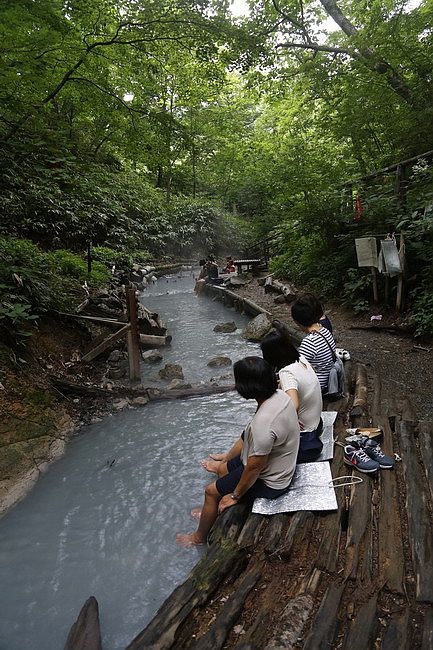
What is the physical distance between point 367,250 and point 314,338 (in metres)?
5.35

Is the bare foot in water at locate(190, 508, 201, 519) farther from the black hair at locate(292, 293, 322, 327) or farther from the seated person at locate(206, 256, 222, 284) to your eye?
the seated person at locate(206, 256, 222, 284)

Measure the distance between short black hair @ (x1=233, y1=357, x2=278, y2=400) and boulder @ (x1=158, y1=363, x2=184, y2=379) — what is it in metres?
5.34

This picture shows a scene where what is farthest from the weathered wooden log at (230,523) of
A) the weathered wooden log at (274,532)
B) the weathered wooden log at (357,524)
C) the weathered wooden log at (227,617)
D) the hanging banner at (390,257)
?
the hanging banner at (390,257)

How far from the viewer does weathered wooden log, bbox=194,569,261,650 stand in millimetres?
2096

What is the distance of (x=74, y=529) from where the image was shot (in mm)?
4125

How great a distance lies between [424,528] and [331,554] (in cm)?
71

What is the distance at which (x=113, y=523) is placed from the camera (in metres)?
4.21

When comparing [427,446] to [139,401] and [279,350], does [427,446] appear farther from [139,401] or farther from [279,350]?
[139,401]

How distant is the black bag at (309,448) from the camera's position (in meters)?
3.59

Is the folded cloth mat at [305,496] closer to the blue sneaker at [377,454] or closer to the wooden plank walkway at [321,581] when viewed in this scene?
the wooden plank walkway at [321,581]

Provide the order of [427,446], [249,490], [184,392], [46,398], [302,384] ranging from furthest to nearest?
1. [184,392]
2. [46,398]
3. [427,446]
4. [302,384]
5. [249,490]

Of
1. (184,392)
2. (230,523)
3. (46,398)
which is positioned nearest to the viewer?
(230,523)

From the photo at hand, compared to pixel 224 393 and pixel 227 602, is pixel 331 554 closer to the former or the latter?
pixel 227 602

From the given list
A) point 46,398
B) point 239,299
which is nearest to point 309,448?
point 46,398
